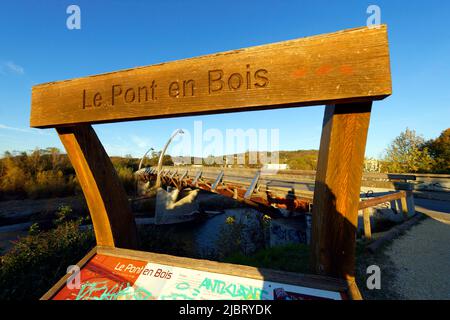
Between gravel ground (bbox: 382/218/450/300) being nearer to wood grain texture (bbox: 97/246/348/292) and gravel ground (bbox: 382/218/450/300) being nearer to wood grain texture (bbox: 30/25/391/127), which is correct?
wood grain texture (bbox: 97/246/348/292)

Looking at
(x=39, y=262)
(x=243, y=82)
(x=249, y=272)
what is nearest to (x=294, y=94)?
(x=243, y=82)

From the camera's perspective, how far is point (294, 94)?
1146 millimetres

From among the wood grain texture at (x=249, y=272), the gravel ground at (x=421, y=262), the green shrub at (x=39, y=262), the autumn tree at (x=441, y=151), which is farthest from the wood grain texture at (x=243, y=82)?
the autumn tree at (x=441, y=151)

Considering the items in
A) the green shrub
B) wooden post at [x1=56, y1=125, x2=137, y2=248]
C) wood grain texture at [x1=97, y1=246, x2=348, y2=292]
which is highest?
wooden post at [x1=56, y1=125, x2=137, y2=248]

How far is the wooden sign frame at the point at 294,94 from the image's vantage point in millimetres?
1070

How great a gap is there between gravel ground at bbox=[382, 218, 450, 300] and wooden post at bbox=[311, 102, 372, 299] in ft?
9.69

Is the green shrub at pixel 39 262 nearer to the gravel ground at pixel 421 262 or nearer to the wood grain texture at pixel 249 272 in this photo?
the wood grain texture at pixel 249 272

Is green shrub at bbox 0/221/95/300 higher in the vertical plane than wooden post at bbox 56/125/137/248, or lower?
lower

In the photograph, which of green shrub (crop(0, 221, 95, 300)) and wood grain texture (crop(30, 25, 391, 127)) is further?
green shrub (crop(0, 221, 95, 300))

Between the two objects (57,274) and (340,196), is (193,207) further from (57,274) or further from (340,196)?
(340,196)

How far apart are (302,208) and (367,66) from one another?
607 cm

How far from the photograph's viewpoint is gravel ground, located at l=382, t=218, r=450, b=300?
10.8 feet

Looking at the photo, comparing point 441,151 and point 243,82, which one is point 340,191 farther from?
point 441,151

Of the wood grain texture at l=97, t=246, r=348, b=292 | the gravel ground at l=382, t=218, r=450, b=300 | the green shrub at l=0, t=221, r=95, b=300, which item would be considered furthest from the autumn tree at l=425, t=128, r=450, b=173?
the green shrub at l=0, t=221, r=95, b=300
